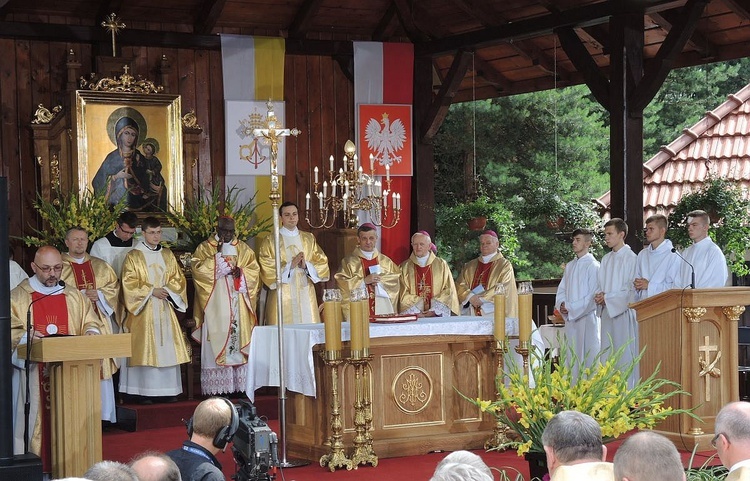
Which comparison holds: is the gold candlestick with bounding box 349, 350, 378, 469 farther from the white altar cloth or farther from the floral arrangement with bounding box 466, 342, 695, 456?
the floral arrangement with bounding box 466, 342, 695, 456

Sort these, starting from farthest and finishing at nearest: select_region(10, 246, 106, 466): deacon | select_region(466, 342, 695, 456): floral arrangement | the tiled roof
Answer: the tiled roof
select_region(10, 246, 106, 466): deacon
select_region(466, 342, 695, 456): floral arrangement

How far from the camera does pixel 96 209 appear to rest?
428 inches

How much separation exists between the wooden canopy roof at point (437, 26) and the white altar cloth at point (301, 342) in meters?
3.81

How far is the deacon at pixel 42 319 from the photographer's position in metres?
7.13

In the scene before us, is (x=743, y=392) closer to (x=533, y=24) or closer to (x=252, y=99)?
(x=533, y=24)

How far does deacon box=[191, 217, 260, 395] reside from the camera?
10.7 m

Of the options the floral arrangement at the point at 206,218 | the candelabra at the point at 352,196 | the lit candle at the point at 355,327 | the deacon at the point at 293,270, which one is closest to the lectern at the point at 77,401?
the lit candle at the point at 355,327

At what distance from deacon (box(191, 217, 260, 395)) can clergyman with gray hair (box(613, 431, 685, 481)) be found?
25.0 ft

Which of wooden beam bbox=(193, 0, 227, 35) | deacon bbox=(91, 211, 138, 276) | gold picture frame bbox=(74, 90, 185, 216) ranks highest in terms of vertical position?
wooden beam bbox=(193, 0, 227, 35)

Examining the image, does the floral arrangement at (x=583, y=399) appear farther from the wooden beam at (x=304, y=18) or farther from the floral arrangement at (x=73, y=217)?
the wooden beam at (x=304, y=18)

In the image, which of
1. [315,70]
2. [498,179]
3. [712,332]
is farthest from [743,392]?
[498,179]

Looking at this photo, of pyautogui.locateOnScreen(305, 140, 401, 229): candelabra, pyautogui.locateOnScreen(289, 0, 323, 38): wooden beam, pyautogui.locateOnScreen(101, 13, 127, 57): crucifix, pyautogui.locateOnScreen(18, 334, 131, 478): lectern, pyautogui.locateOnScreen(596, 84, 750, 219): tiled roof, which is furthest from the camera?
pyautogui.locateOnScreen(596, 84, 750, 219): tiled roof

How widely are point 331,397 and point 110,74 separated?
5.35 metres

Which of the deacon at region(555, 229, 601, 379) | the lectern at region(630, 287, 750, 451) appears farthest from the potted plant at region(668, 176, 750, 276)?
the lectern at region(630, 287, 750, 451)
